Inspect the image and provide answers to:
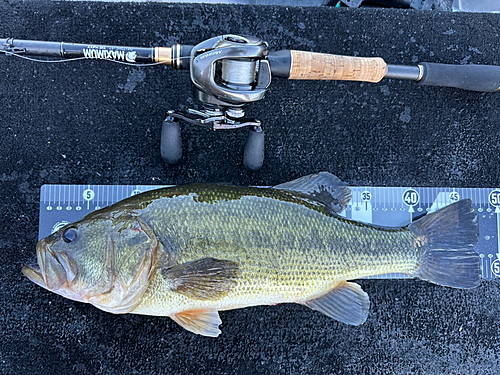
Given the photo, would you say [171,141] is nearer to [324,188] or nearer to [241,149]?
[241,149]

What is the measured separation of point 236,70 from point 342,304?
4.17ft

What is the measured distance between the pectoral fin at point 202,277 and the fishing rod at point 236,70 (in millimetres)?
634

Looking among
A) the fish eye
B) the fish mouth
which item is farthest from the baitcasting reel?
the fish mouth

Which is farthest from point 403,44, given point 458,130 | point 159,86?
point 159,86

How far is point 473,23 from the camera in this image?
2346 millimetres

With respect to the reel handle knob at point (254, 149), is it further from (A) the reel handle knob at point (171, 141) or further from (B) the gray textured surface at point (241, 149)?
(A) the reel handle knob at point (171, 141)

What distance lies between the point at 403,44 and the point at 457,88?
1.45 feet

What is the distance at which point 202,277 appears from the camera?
1.64m

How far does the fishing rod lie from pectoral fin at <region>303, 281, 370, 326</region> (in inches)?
31.3

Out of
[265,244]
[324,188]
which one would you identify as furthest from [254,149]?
[265,244]

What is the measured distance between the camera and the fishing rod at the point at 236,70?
1.60 meters

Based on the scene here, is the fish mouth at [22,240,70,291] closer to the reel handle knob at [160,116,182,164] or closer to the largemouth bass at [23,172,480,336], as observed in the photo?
the largemouth bass at [23,172,480,336]

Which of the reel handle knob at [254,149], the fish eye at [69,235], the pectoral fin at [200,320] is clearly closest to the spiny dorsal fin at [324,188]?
the reel handle knob at [254,149]

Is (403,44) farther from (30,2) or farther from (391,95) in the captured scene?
(30,2)
